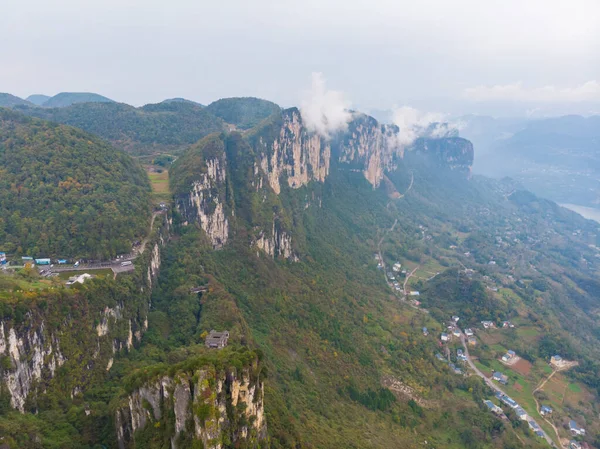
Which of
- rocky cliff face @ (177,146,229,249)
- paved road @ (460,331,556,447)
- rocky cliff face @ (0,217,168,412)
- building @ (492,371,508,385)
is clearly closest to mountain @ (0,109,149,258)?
rocky cliff face @ (177,146,229,249)

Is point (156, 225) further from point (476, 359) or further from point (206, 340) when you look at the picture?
point (476, 359)

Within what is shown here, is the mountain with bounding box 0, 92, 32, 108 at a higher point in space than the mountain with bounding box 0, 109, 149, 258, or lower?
higher

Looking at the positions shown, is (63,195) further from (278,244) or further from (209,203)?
(278,244)

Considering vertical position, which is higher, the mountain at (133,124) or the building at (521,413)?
the mountain at (133,124)

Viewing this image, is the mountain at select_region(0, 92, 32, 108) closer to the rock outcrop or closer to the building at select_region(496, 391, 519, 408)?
the rock outcrop

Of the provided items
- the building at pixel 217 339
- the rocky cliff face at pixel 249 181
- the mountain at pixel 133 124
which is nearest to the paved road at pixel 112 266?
the building at pixel 217 339

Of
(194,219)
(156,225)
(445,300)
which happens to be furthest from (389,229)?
(156,225)

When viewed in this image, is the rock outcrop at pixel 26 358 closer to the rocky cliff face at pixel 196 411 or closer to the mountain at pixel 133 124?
the rocky cliff face at pixel 196 411
